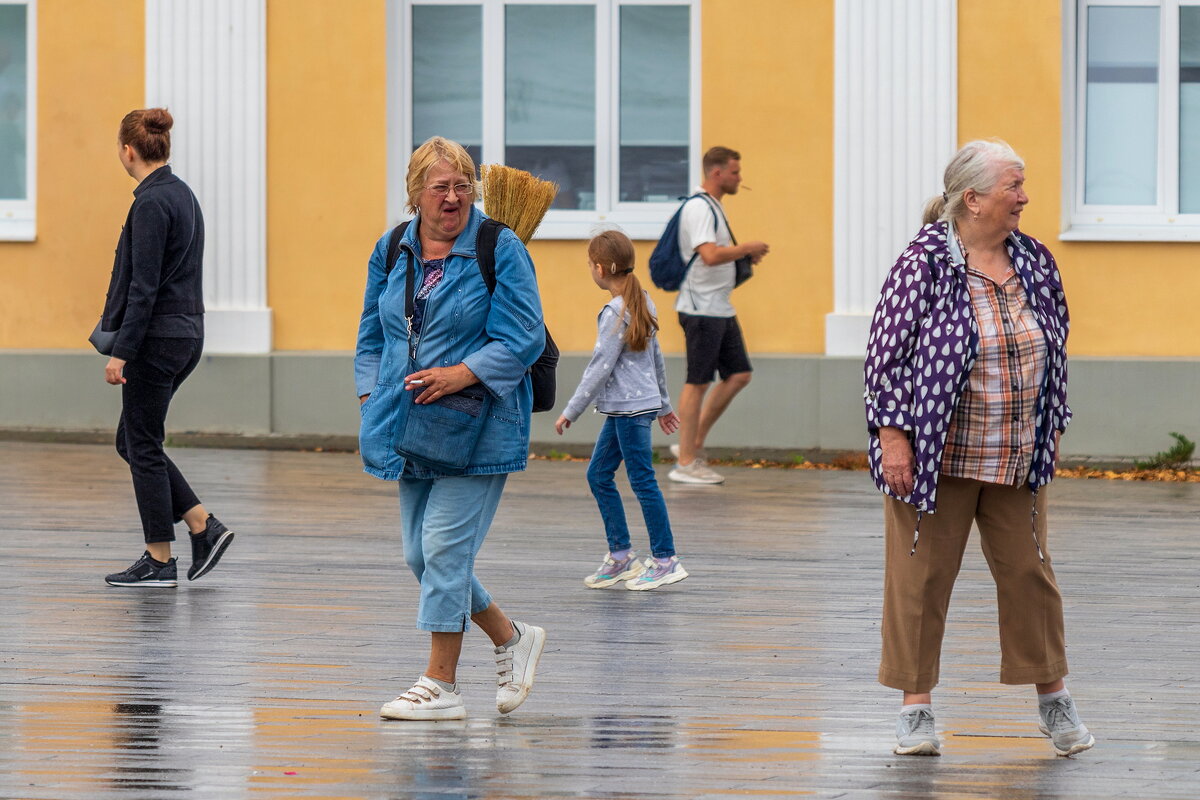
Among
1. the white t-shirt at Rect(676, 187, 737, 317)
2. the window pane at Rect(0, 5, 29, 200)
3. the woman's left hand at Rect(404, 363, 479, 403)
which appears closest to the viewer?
the woman's left hand at Rect(404, 363, 479, 403)

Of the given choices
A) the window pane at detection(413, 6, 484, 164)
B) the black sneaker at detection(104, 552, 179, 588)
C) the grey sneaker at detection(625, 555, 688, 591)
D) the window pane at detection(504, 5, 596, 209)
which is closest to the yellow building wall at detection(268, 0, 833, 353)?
the window pane at detection(413, 6, 484, 164)

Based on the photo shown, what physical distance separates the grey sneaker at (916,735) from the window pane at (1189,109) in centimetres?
934

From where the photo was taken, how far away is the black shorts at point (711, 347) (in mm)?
12312

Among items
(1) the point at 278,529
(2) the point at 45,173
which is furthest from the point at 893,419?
(2) the point at 45,173

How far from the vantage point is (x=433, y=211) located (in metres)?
5.75

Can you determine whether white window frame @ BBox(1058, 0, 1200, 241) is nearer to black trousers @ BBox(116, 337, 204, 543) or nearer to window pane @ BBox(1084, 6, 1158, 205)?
window pane @ BBox(1084, 6, 1158, 205)

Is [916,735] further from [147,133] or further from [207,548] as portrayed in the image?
[147,133]

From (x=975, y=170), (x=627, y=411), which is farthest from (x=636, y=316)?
(x=975, y=170)

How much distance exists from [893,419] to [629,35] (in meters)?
9.61

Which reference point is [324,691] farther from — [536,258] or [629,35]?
[629,35]

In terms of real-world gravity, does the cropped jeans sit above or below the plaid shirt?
below

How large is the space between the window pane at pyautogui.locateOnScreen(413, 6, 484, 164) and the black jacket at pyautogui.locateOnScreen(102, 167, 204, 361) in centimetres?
644

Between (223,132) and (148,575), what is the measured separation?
646cm

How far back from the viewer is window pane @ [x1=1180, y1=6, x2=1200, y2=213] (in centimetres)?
1389
